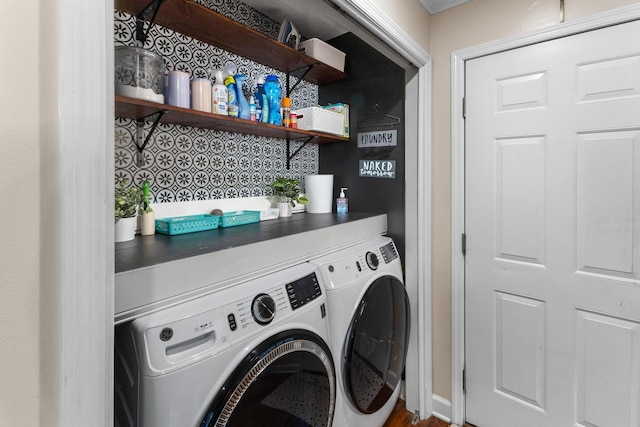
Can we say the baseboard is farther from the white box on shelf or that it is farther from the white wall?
the white wall

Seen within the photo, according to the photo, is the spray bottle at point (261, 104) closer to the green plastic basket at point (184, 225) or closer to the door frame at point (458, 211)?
the green plastic basket at point (184, 225)

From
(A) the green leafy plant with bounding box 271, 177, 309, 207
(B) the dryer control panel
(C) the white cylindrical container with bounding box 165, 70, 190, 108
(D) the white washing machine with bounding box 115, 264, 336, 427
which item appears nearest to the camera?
(D) the white washing machine with bounding box 115, 264, 336, 427

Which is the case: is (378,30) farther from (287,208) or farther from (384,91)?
(287,208)

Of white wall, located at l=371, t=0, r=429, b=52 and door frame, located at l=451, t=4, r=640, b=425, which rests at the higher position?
white wall, located at l=371, t=0, r=429, b=52

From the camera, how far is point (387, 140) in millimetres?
1979

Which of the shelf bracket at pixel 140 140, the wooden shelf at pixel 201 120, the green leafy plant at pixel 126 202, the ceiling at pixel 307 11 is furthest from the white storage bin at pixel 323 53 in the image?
the green leafy plant at pixel 126 202

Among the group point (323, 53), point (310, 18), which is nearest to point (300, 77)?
point (323, 53)

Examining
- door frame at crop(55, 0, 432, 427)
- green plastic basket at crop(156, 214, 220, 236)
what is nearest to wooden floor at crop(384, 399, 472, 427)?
green plastic basket at crop(156, 214, 220, 236)

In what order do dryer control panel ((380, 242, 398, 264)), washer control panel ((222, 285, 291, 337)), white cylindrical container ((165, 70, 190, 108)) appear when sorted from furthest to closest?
dryer control panel ((380, 242, 398, 264)), white cylindrical container ((165, 70, 190, 108)), washer control panel ((222, 285, 291, 337))

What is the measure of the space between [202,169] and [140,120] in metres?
0.34

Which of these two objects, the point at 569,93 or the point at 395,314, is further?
the point at 395,314

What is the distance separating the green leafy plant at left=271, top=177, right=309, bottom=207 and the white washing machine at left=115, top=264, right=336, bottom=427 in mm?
709

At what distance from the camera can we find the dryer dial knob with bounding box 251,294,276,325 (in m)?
1.00

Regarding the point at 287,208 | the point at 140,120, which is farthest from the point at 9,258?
the point at 287,208
